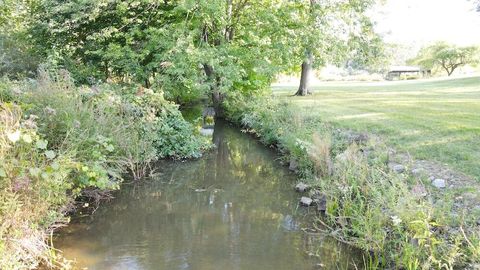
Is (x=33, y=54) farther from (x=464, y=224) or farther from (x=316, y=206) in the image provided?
(x=464, y=224)

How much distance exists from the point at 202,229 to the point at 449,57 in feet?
194

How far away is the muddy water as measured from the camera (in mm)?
4898

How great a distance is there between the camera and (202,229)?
590 cm

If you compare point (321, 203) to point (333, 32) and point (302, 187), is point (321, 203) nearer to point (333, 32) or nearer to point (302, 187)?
point (302, 187)

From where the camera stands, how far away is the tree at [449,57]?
5400 centimetres

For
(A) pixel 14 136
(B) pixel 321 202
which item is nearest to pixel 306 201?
(B) pixel 321 202

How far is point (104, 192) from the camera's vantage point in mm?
6824

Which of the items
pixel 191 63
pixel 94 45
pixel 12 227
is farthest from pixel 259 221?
pixel 94 45

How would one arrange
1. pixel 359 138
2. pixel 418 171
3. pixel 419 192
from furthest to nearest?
pixel 359 138, pixel 418 171, pixel 419 192

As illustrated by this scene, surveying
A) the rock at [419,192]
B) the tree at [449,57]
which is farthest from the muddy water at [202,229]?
the tree at [449,57]

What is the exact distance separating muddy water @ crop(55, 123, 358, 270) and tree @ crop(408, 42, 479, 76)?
55200 millimetres

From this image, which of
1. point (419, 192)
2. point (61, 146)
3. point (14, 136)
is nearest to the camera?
point (14, 136)

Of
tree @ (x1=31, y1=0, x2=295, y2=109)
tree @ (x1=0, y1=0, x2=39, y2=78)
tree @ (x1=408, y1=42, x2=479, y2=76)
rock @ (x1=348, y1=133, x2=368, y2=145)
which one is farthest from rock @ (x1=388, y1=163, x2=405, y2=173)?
tree @ (x1=408, y1=42, x2=479, y2=76)

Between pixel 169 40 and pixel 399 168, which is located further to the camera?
pixel 169 40
